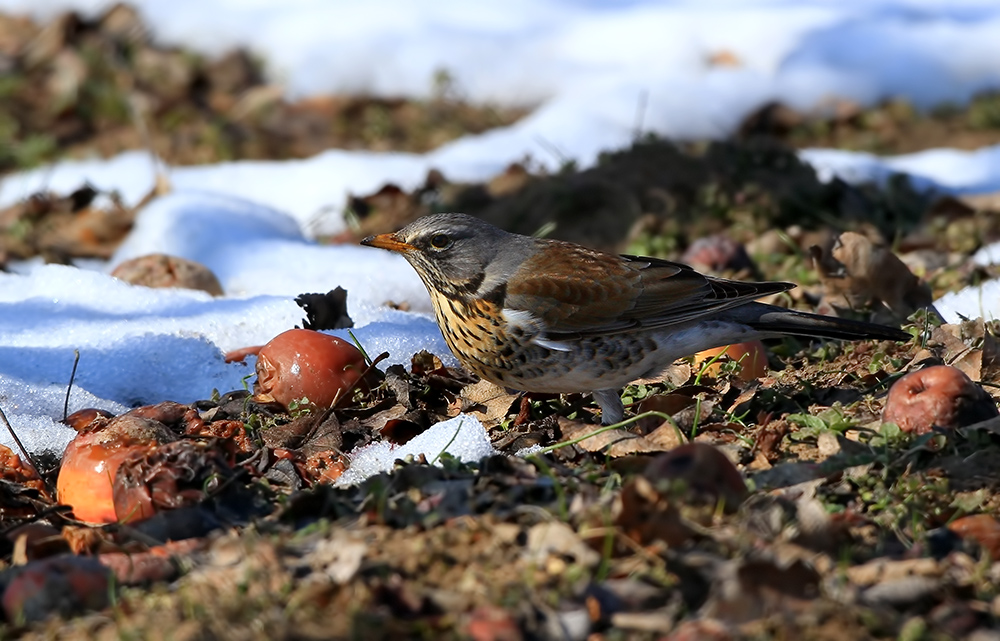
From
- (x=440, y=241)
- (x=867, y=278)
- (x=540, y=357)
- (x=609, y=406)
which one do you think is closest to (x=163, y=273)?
(x=440, y=241)

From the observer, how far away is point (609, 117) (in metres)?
11.0

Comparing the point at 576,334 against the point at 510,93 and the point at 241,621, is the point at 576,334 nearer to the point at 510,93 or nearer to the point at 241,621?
the point at 241,621

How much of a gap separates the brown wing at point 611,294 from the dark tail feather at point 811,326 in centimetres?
10

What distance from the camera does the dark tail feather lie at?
5.10 m

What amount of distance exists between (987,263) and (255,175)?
567 cm

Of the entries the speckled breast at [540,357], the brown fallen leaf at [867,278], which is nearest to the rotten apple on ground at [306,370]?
the speckled breast at [540,357]

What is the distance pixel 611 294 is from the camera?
532cm

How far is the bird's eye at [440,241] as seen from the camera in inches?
220

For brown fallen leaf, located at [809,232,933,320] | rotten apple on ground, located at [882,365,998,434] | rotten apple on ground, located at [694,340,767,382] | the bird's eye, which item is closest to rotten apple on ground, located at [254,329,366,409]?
the bird's eye

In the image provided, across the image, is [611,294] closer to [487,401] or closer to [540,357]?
[540,357]

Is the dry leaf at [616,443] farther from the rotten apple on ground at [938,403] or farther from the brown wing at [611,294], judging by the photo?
the rotten apple on ground at [938,403]


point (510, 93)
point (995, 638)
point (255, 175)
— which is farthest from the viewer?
point (510, 93)

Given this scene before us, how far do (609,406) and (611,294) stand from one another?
50 centimetres

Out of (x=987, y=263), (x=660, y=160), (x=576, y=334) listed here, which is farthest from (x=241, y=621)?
(x=660, y=160)
